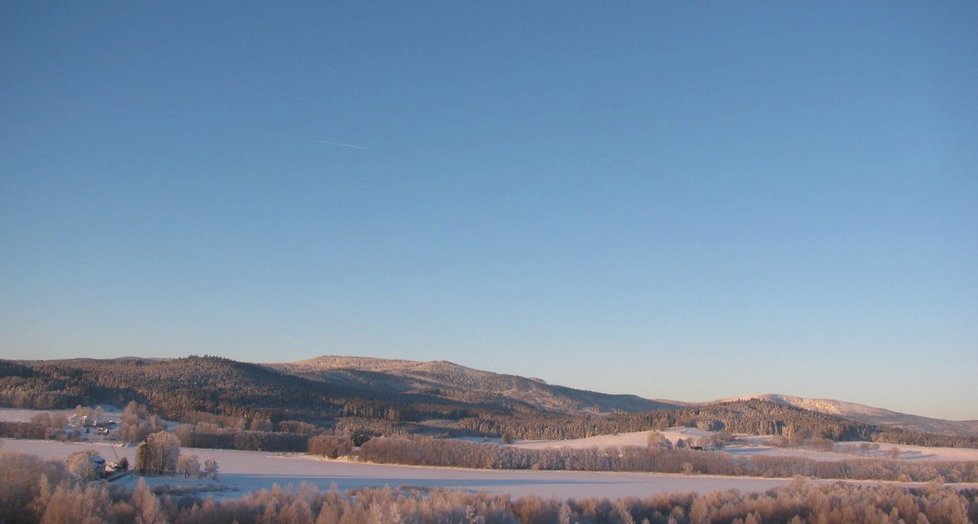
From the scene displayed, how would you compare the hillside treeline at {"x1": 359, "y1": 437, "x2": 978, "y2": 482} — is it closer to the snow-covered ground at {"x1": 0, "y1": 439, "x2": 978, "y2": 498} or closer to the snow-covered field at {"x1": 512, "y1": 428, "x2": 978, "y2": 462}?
the snow-covered ground at {"x1": 0, "y1": 439, "x2": 978, "y2": 498}

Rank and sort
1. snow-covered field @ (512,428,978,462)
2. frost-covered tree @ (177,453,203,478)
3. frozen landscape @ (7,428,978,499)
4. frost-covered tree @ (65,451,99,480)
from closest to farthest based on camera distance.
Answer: frost-covered tree @ (65,451,99,480) < frozen landscape @ (7,428,978,499) < frost-covered tree @ (177,453,203,478) < snow-covered field @ (512,428,978,462)

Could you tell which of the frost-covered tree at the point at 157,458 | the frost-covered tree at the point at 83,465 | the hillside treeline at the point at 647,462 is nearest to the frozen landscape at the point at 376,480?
the frost-covered tree at the point at 83,465

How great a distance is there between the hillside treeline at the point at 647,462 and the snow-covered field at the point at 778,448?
11677 mm

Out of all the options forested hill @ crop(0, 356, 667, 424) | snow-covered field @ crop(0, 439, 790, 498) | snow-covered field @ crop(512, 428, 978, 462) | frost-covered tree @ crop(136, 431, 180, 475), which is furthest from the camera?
forested hill @ crop(0, 356, 667, 424)

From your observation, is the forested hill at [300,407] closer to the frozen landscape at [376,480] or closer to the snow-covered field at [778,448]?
the snow-covered field at [778,448]

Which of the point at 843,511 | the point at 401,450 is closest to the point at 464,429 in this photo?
the point at 401,450

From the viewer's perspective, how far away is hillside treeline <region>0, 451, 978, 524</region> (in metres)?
22.5

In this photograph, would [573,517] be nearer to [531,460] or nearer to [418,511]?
Answer: [418,511]

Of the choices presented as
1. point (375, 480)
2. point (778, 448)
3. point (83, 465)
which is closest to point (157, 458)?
point (83, 465)

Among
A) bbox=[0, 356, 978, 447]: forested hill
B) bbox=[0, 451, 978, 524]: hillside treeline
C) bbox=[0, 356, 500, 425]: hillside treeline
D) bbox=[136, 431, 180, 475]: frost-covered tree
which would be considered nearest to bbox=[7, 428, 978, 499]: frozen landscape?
bbox=[136, 431, 180, 475]: frost-covered tree

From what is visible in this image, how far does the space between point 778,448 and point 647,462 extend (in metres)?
38.9

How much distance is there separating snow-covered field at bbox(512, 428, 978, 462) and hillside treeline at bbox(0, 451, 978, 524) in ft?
A: 203

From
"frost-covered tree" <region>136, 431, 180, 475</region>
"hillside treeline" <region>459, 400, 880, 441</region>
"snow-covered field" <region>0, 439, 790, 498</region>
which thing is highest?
"hillside treeline" <region>459, 400, 880, 441</region>

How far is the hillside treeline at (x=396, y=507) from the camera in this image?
22.5m
